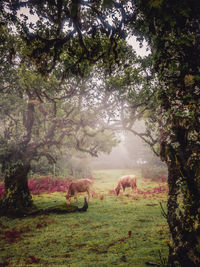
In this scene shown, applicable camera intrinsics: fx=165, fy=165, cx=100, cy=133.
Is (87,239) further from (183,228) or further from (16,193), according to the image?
(16,193)

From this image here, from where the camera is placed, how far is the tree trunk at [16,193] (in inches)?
466

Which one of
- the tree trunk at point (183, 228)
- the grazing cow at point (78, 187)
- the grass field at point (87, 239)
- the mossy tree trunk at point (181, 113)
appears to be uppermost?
the mossy tree trunk at point (181, 113)

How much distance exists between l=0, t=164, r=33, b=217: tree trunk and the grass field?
3.81 feet

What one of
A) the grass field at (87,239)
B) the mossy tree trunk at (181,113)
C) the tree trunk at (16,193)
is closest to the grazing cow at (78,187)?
the tree trunk at (16,193)

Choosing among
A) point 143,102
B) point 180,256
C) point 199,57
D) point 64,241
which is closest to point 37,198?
point 64,241

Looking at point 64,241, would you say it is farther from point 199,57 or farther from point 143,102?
point 143,102

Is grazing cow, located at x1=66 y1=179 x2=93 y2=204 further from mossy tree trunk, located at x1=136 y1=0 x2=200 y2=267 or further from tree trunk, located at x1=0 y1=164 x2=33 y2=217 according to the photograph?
mossy tree trunk, located at x1=136 y1=0 x2=200 y2=267

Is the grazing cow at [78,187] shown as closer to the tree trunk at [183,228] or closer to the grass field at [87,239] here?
the grass field at [87,239]

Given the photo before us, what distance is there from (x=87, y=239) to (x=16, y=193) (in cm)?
775

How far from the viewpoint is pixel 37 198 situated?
53.8 feet

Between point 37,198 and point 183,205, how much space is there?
1637 centimetres

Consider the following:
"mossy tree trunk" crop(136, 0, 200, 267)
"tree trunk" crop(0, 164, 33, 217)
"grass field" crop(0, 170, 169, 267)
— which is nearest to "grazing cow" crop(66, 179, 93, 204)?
"tree trunk" crop(0, 164, 33, 217)

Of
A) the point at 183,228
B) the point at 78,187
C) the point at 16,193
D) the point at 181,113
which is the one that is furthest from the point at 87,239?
the point at 78,187

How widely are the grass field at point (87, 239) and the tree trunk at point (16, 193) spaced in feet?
3.81
